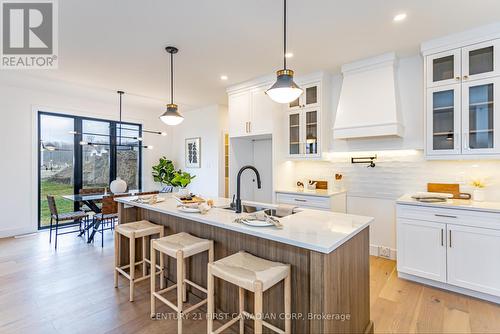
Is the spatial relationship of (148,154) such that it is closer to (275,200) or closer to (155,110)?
(155,110)

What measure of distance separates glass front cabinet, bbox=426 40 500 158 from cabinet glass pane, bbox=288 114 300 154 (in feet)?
5.70

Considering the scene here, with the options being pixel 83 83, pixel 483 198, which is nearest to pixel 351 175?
pixel 483 198

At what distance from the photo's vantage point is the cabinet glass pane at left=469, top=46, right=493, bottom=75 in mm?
2668

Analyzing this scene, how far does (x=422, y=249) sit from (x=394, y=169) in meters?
1.17

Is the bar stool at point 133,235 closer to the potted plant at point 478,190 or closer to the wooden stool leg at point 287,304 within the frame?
the wooden stool leg at point 287,304

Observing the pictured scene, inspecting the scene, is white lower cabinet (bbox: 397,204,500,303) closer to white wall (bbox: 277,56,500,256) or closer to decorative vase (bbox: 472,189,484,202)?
decorative vase (bbox: 472,189,484,202)

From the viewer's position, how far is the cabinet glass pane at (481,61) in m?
2.67

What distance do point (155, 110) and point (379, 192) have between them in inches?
220

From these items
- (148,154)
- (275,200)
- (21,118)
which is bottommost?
(275,200)

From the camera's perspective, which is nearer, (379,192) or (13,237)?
(379,192)

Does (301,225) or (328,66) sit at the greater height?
(328,66)

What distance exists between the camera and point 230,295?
2182 mm

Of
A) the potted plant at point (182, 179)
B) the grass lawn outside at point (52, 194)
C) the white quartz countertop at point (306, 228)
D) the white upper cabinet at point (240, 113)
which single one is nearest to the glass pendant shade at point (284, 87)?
the white quartz countertop at point (306, 228)

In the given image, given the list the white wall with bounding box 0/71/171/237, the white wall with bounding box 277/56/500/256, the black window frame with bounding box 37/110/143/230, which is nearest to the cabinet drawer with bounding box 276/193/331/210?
the white wall with bounding box 277/56/500/256
